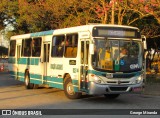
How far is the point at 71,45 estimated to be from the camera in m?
16.5

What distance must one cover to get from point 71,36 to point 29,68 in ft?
17.4

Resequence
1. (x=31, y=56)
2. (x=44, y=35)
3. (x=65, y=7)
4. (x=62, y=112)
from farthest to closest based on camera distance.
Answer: (x=65, y=7), (x=31, y=56), (x=44, y=35), (x=62, y=112)

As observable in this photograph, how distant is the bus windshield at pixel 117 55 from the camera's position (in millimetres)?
14789

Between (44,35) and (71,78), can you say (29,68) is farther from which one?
(71,78)

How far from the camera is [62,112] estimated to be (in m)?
12.6

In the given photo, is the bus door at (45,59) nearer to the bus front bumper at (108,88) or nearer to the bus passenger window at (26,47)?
the bus passenger window at (26,47)

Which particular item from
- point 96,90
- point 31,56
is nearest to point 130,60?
point 96,90

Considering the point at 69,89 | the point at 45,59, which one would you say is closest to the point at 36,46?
the point at 45,59

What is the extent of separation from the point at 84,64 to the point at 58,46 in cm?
277

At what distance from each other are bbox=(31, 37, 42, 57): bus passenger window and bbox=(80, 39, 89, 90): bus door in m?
4.81

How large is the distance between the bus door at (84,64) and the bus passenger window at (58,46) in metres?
1.95

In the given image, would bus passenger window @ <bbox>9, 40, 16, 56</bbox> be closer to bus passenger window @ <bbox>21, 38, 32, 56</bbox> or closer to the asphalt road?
bus passenger window @ <bbox>21, 38, 32, 56</bbox>

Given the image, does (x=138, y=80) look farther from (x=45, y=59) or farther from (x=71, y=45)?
(x=45, y=59)

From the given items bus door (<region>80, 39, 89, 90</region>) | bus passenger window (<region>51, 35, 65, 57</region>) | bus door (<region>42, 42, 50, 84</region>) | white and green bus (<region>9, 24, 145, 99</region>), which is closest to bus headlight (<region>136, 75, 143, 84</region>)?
white and green bus (<region>9, 24, 145, 99</region>)
